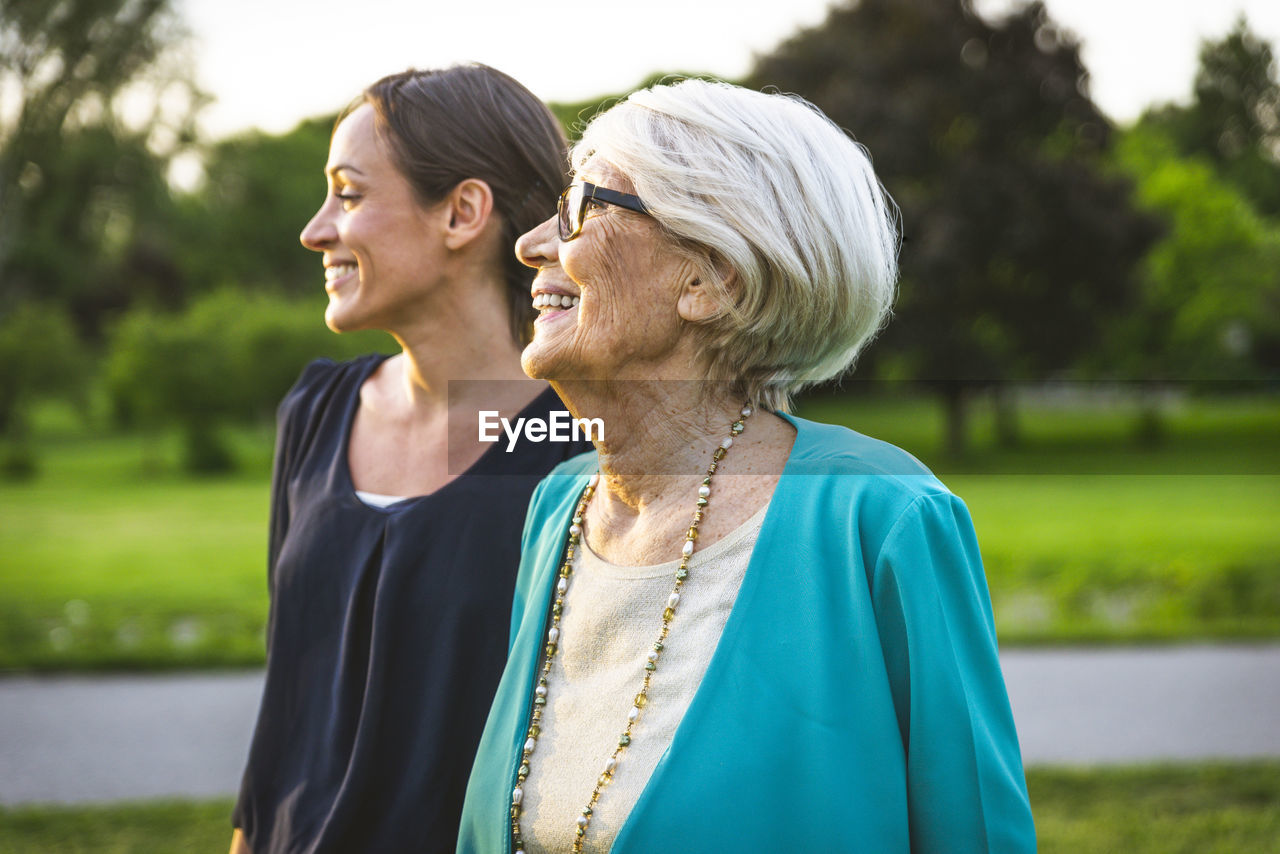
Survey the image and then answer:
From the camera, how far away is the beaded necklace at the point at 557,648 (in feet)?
4.85

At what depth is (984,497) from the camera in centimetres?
1625

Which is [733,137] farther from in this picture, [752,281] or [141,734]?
[141,734]

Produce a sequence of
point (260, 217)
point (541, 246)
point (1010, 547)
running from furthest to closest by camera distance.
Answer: point (260, 217)
point (1010, 547)
point (541, 246)

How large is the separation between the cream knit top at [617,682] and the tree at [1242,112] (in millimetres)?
14965

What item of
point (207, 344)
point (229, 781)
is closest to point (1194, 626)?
point (229, 781)

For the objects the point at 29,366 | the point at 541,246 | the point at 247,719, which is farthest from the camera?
the point at 29,366

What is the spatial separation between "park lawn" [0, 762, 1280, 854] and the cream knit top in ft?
10.7

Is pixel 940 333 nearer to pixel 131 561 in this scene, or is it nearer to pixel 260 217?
pixel 131 561

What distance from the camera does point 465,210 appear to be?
2.04m

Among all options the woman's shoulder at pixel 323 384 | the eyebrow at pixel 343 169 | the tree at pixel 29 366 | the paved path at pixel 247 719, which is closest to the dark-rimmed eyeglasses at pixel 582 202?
the eyebrow at pixel 343 169

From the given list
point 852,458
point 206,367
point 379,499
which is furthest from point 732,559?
point 206,367

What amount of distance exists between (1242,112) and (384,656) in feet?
55.9

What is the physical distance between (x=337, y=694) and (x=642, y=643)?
66 cm

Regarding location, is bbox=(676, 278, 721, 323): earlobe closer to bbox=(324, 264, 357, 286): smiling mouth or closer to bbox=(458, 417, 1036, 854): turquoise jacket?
bbox=(458, 417, 1036, 854): turquoise jacket
